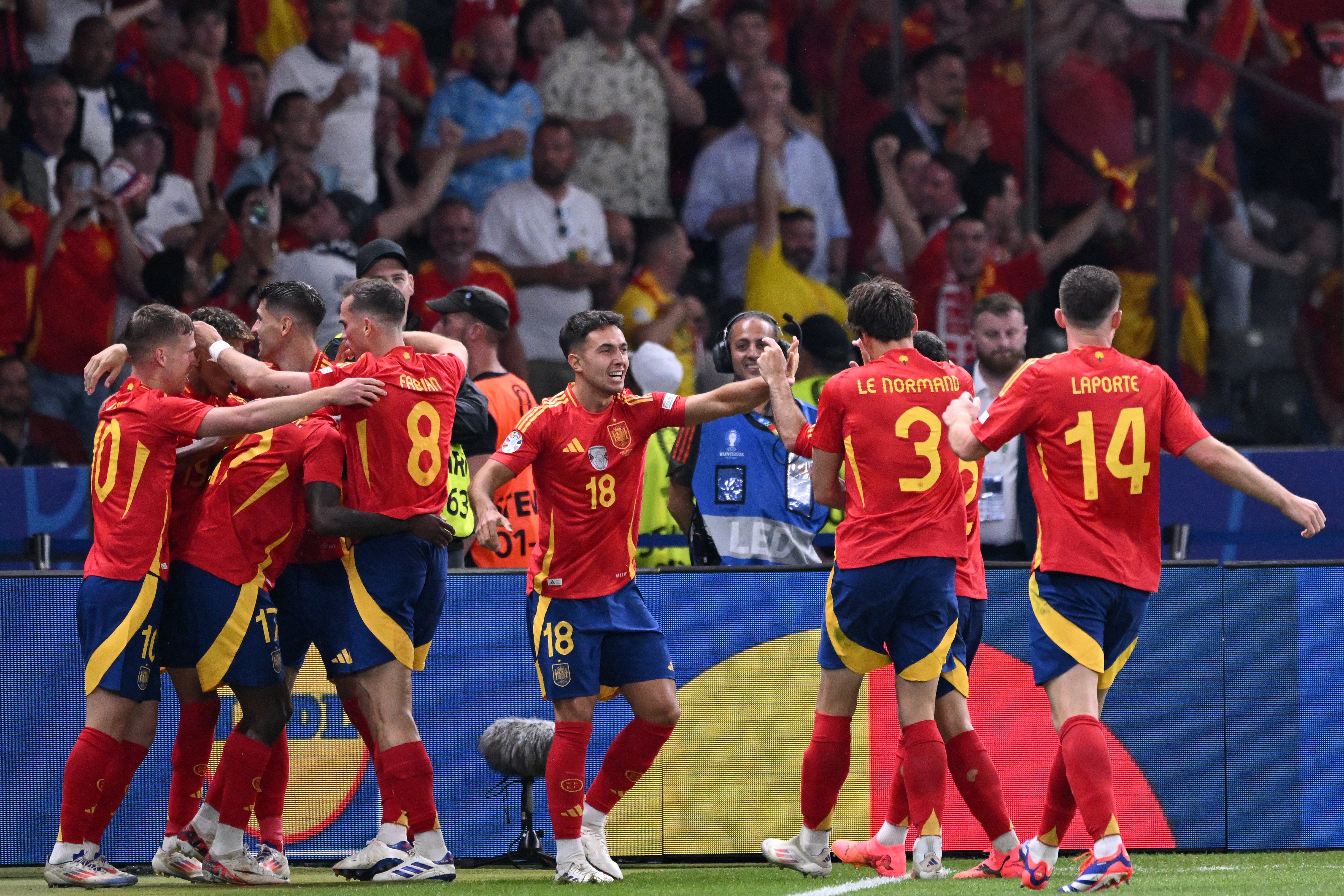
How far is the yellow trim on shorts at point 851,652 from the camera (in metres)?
→ 5.97

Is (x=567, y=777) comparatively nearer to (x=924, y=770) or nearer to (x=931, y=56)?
(x=924, y=770)

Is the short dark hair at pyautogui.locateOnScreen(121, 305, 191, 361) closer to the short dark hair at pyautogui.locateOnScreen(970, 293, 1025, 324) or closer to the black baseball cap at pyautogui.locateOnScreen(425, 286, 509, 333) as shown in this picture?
the black baseball cap at pyautogui.locateOnScreen(425, 286, 509, 333)

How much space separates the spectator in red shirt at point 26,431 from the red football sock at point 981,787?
6.70m

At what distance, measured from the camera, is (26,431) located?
34.2ft

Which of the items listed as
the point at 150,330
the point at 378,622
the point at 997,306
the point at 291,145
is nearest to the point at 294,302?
the point at 150,330

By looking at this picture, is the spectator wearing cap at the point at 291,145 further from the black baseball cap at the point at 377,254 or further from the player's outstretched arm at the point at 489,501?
the player's outstretched arm at the point at 489,501

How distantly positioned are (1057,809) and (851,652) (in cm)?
95

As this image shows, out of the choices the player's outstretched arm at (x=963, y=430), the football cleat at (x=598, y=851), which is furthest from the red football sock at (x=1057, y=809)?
the football cleat at (x=598, y=851)

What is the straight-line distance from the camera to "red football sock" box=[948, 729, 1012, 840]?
604 centimetres

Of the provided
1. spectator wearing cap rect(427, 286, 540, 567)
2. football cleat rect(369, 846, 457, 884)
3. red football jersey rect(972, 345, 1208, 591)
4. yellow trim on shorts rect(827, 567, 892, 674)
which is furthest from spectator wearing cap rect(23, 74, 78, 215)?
red football jersey rect(972, 345, 1208, 591)

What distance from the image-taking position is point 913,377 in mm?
5922

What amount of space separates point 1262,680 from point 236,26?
8.42 meters

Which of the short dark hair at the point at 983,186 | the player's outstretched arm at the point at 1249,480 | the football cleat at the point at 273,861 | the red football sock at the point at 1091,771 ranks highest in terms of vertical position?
the short dark hair at the point at 983,186

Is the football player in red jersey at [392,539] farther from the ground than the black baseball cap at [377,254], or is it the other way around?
the black baseball cap at [377,254]
